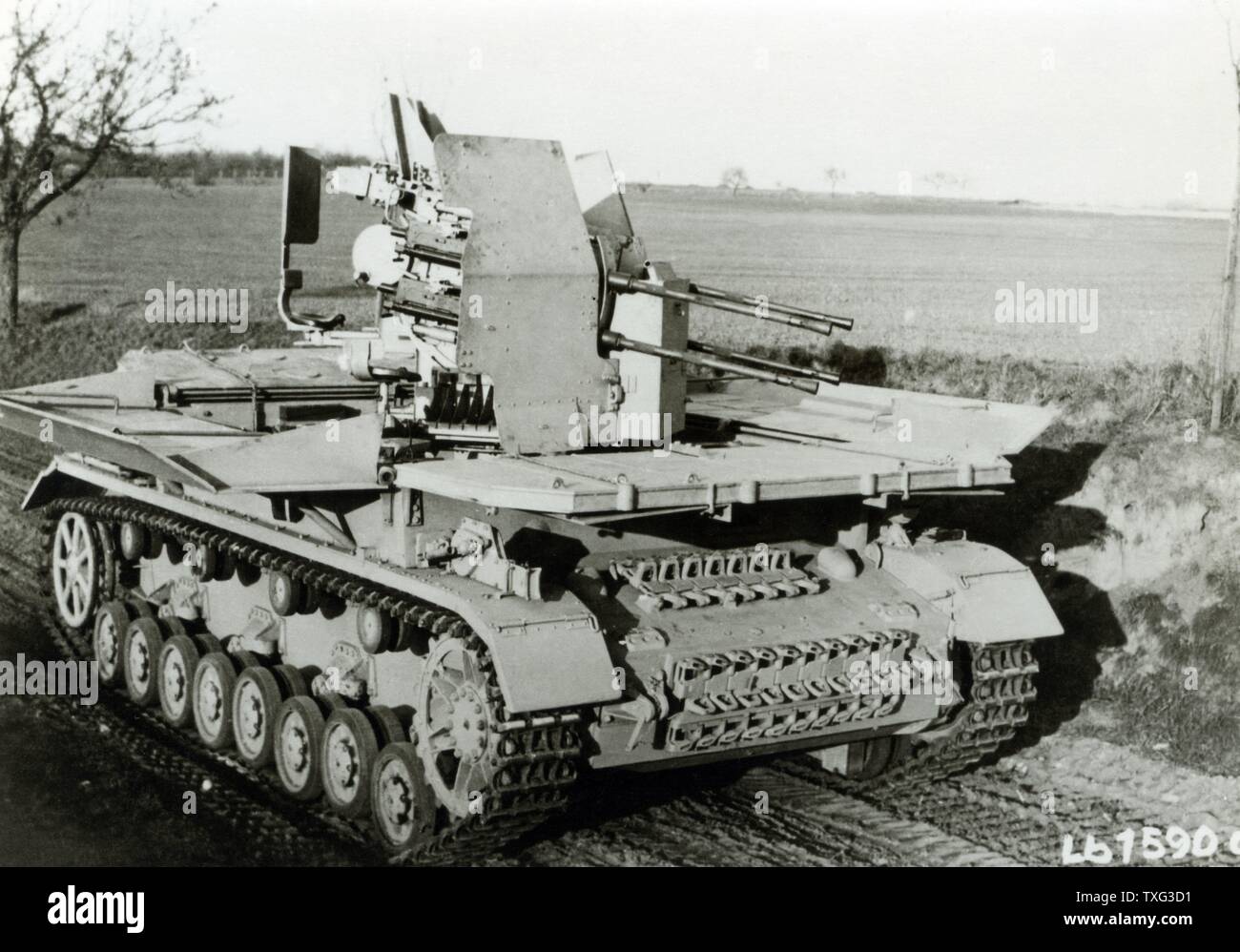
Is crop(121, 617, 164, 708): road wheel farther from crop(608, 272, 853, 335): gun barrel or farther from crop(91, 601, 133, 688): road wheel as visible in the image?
crop(608, 272, 853, 335): gun barrel

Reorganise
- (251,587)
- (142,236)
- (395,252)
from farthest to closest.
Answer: (142,236), (251,587), (395,252)

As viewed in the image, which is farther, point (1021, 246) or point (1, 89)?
point (1021, 246)

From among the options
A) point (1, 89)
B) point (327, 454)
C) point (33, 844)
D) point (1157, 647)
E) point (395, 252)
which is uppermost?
point (1, 89)

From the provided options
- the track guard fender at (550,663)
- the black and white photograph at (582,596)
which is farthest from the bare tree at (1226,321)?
the track guard fender at (550,663)

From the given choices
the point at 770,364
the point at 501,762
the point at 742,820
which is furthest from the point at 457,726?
the point at 770,364

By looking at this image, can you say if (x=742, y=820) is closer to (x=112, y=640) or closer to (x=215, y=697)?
(x=215, y=697)

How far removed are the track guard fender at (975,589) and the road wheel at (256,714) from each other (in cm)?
403

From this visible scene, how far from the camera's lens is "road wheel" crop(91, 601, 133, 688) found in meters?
12.8

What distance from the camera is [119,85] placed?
2261cm

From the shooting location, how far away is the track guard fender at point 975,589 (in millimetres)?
9516

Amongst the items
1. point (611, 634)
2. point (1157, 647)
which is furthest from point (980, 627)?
point (1157, 647)

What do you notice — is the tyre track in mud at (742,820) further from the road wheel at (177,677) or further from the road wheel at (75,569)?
the road wheel at (75,569)

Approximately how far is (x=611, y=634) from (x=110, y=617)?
5928 mm

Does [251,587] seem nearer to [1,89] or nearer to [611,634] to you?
[611,634]
